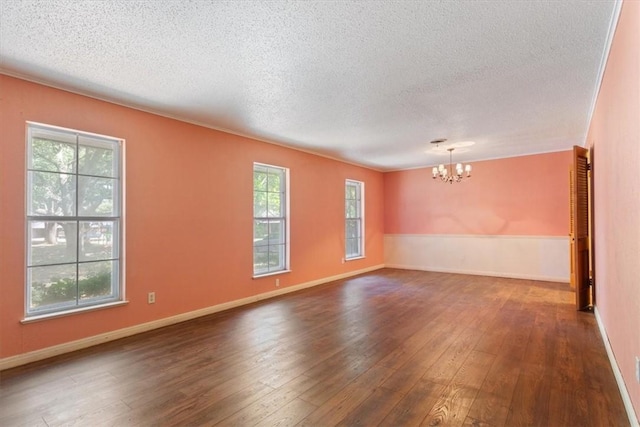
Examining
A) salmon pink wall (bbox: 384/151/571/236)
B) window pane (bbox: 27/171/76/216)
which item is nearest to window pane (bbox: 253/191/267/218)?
window pane (bbox: 27/171/76/216)

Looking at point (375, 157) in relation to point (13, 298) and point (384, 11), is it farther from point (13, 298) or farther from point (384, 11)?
point (13, 298)

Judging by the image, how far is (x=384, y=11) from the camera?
6.45 feet

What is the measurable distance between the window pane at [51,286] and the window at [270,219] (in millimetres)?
2275

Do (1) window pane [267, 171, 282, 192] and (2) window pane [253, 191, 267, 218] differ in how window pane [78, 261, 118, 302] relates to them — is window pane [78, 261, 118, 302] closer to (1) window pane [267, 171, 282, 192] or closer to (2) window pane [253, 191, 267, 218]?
(2) window pane [253, 191, 267, 218]

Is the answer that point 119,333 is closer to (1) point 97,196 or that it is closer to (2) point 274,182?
(1) point 97,196

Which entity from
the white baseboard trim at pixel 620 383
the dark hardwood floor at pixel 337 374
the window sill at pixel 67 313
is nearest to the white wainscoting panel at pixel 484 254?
the dark hardwood floor at pixel 337 374

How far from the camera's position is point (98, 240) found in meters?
3.34

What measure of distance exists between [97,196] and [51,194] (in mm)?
379

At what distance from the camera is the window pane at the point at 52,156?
9.62 ft

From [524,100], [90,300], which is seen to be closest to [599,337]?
[524,100]

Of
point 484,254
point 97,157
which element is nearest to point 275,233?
point 97,157

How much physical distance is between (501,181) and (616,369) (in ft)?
15.7

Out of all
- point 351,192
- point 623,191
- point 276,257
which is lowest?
point 276,257

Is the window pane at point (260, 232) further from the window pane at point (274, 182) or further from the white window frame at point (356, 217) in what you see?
the white window frame at point (356, 217)
